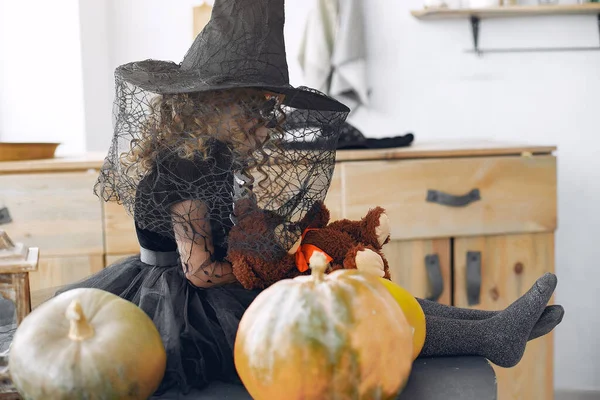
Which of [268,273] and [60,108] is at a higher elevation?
[60,108]

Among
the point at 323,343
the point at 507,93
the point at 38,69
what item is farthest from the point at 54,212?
the point at 507,93

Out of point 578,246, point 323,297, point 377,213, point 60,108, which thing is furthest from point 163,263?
point 578,246

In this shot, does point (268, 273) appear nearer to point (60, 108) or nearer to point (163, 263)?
point (163, 263)

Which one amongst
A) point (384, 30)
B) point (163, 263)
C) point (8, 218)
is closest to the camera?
point (163, 263)

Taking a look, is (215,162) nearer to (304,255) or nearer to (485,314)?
(304,255)

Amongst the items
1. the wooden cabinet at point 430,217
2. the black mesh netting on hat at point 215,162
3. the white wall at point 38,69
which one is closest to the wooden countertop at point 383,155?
the wooden cabinet at point 430,217

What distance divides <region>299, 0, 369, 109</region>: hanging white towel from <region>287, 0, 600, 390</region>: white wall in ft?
0.27

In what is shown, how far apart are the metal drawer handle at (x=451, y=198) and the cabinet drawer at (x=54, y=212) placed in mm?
881

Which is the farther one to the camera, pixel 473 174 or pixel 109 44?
pixel 109 44

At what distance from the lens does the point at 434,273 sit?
5.71ft

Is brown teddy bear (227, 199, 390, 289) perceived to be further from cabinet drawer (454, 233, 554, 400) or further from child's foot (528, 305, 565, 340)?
cabinet drawer (454, 233, 554, 400)

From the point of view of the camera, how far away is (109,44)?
7.18 ft

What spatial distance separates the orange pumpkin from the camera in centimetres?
46

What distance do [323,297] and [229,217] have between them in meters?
0.35
